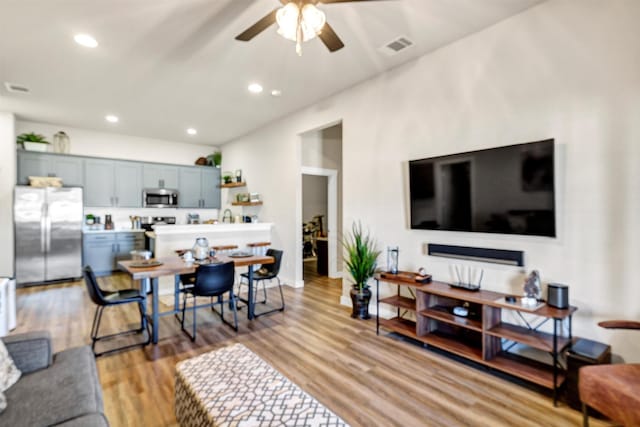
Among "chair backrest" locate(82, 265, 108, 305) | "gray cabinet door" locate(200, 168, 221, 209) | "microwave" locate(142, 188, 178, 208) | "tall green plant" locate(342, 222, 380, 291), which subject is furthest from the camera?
"gray cabinet door" locate(200, 168, 221, 209)

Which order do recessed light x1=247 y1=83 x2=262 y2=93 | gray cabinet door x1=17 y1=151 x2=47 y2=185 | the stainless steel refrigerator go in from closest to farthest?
recessed light x1=247 y1=83 x2=262 y2=93 → the stainless steel refrigerator → gray cabinet door x1=17 y1=151 x2=47 y2=185

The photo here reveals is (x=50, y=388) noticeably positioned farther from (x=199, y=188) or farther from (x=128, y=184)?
(x=199, y=188)

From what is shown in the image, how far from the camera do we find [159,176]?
7227mm

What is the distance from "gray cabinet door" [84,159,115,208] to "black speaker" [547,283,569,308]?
762 cm

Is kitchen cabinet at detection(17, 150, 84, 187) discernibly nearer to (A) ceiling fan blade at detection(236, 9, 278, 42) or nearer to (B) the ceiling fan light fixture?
(A) ceiling fan blade at detection(236, 9, 278, 42)

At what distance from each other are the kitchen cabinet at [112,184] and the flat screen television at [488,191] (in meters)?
6.21

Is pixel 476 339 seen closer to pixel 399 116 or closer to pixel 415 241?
pixel 415 241

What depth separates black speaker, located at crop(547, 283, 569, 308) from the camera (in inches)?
90.9

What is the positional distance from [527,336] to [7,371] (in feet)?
10.9

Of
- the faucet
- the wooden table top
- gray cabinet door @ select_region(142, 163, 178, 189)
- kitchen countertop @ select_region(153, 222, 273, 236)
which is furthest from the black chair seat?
gray cabinet door @ select_region(142, 163, 178, 189)

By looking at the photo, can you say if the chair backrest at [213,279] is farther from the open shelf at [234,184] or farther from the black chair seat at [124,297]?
the open shelf at [234,184]

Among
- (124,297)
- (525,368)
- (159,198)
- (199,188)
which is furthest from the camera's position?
(199,188)

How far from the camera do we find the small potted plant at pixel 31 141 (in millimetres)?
5809

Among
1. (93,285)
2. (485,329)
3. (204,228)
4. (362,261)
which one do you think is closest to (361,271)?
(362,261)
